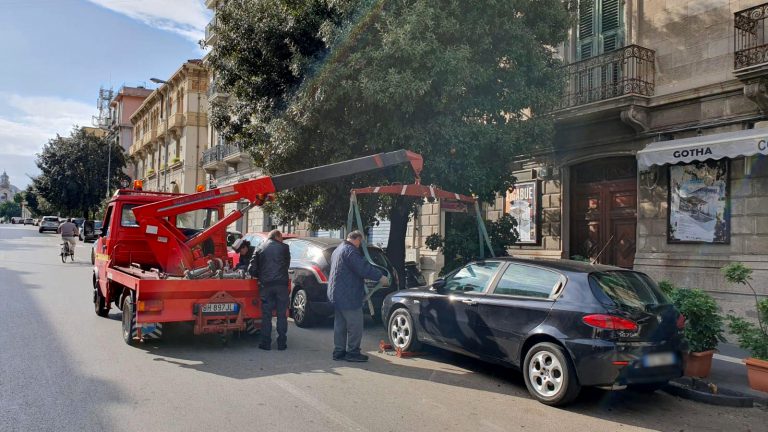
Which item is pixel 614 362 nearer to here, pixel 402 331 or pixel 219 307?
pixel 402 331

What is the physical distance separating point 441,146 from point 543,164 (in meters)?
5.28

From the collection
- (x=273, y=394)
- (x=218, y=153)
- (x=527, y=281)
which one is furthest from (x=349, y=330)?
(x=218, y=153)

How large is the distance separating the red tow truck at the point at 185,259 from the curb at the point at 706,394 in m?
4.09

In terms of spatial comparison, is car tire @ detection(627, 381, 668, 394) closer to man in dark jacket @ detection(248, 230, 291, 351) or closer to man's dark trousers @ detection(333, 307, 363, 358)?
man's dark trousers @ detection(333, 307, 363, 358)

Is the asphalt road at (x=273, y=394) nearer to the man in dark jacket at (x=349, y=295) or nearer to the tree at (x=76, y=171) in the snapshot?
the man in dark jacket at (x=349, y=295)

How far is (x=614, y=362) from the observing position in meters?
5.32

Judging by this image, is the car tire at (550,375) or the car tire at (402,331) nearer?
the car tire at (550,375)

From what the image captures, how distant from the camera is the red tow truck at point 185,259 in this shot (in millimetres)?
7352

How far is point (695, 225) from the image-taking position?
1080 cm

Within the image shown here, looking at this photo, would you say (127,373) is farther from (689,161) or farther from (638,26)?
(638,26)

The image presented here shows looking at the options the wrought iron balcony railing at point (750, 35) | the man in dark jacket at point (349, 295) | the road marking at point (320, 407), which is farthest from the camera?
the wrought iron balcony railing at point (750, 35)

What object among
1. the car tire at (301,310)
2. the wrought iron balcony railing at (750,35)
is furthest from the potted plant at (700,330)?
the car tire at (301,310)

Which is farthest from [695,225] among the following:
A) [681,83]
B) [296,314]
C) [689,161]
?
[296,314]

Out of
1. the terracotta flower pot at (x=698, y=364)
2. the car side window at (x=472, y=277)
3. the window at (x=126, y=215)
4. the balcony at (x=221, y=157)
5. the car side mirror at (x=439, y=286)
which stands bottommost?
the terracotta flower pot at (x=698, y=364)
